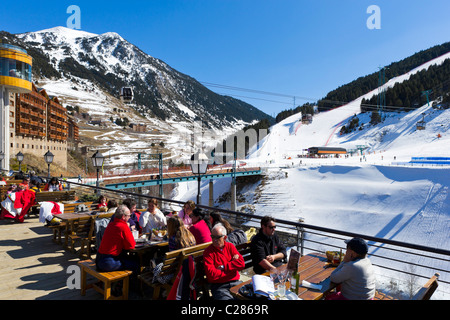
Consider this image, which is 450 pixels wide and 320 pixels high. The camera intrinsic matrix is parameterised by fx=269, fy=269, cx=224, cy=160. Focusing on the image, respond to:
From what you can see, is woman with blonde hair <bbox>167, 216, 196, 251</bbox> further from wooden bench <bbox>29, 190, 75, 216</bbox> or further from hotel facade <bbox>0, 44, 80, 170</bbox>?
hotel facade <bbox>0, 44, 80, 170</bbox>

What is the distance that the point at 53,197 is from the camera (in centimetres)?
1019

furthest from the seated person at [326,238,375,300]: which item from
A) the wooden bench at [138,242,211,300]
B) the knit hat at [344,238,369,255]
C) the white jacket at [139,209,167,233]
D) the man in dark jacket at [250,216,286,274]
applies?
the white jacket at [139,209,167,233]

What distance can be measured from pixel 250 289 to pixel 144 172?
4068 centimetres

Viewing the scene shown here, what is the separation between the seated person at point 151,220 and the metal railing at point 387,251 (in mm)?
756

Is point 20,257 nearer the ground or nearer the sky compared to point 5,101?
nearer the ground

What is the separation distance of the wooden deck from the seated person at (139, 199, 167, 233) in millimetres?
1633

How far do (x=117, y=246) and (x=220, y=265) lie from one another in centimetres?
180

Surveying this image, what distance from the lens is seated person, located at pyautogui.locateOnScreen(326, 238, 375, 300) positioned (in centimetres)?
301

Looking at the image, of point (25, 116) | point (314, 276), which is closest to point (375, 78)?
point (25, 116)
